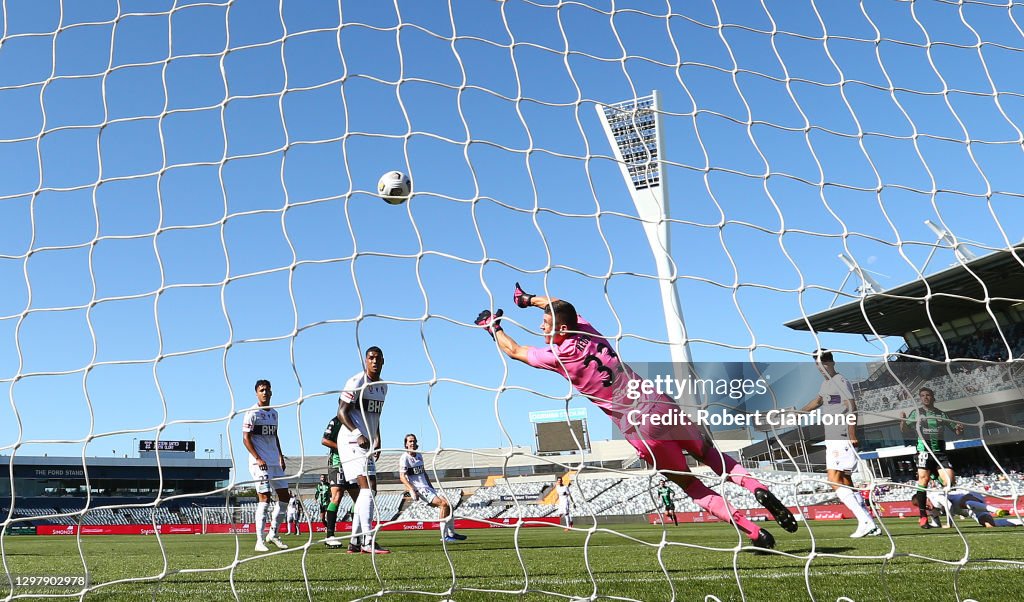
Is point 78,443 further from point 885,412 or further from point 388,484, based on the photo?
point 388,484

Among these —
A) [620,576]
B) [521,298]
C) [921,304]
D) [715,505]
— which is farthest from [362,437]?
[921,304]

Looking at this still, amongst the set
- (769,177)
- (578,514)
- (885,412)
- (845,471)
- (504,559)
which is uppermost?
(769,177)

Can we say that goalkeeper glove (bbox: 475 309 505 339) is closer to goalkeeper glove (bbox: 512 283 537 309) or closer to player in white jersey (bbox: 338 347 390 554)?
goalkeeper glove (bbox: 512 283 537 309)

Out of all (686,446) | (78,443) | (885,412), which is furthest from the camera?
(885,412)

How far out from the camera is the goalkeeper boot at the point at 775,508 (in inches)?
148

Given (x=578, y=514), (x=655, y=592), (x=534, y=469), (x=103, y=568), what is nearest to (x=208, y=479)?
(x=534, y=469)

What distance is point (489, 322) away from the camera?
12.3 ft

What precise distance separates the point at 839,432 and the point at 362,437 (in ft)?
10.1

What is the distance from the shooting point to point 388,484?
36.9 m

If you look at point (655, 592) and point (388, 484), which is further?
point (388, 484)

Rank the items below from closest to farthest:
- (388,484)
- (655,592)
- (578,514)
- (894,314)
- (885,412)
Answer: (655,592) < (885,412) < (894,314) < (578,514) < (388,484)

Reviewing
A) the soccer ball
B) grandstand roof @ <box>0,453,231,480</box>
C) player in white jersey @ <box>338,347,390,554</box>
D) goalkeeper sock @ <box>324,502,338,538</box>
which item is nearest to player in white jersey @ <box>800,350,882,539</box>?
the soccer ball

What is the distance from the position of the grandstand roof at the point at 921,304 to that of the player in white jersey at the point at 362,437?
2.67 meters

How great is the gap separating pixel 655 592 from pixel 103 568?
12.3ft
